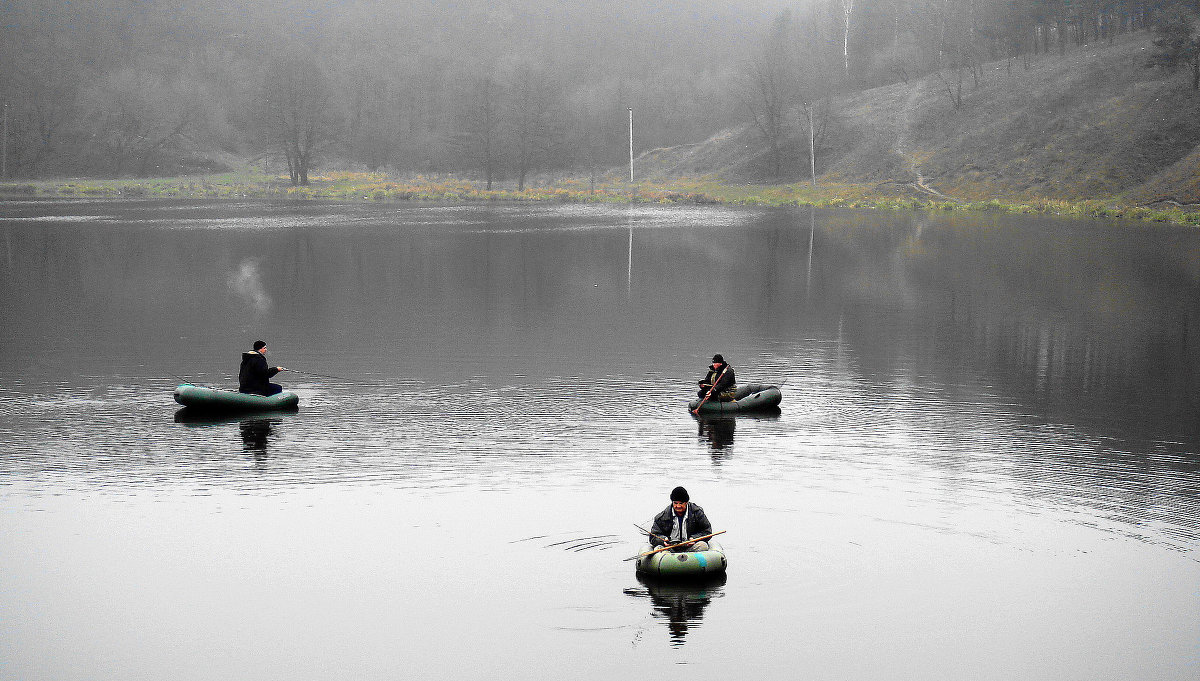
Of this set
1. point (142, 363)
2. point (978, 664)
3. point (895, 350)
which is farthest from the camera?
point (895, 350)

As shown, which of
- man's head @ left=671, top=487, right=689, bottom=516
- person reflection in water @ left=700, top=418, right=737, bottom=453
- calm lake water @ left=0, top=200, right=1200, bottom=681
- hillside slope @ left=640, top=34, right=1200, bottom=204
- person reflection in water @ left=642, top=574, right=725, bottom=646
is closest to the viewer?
calm lake water @ left=0, top=200, right=1200, bottom=681

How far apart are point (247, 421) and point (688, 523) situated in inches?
517

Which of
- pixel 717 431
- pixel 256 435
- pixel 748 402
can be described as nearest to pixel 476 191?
pixel 748 402

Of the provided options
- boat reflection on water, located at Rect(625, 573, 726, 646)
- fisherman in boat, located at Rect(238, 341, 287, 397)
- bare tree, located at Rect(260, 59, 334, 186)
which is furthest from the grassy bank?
boat reflection on water, located at Rect(625, 573, 726, 646)

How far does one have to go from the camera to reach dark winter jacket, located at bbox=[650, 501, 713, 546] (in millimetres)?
16859

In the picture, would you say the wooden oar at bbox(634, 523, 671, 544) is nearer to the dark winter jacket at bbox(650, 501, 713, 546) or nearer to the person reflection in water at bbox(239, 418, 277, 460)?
the dark winter jacket at bbox(650, 501, 713, 546)

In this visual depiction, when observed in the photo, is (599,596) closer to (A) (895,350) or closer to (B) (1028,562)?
(B) (1028,562)

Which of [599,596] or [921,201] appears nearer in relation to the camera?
[599,596]

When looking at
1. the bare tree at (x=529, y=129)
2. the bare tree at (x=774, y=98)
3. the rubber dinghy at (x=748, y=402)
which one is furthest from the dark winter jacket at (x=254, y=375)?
the bare tree at (x=529, y=129)

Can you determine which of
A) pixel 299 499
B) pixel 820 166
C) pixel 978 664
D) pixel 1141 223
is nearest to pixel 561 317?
pixel 299 499

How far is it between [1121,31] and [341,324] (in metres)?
141

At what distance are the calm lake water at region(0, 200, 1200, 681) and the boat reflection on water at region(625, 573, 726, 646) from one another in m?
0.07

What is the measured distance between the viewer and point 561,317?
4356cm

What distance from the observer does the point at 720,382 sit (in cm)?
2694
